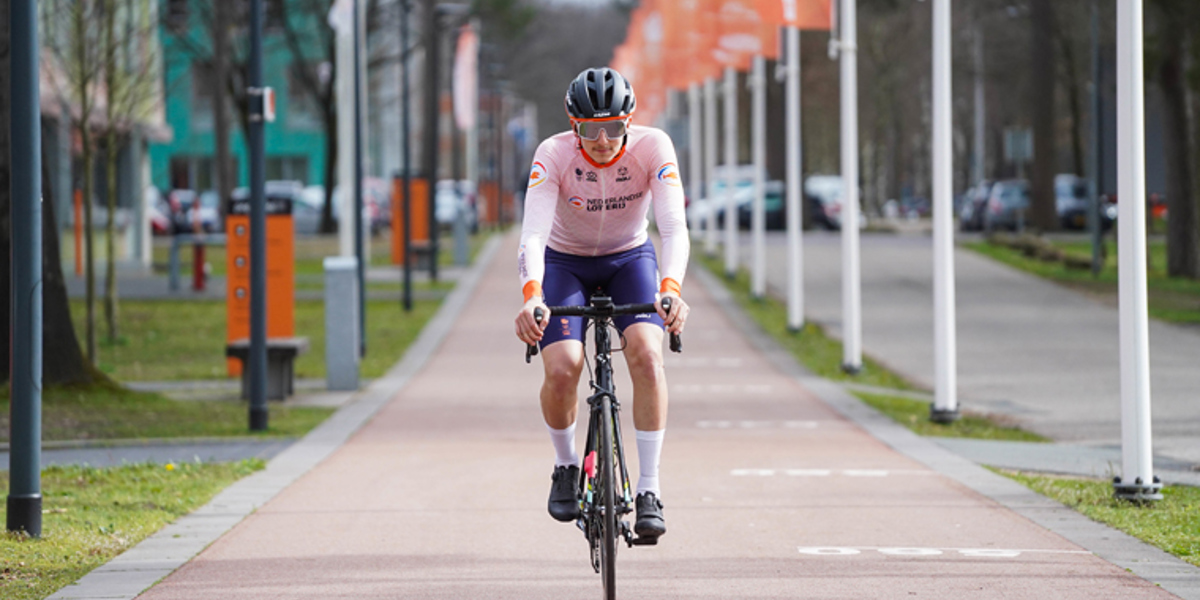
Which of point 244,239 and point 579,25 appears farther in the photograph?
point 579,25

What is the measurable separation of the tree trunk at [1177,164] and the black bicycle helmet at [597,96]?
25178 mm

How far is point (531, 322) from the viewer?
6.03m

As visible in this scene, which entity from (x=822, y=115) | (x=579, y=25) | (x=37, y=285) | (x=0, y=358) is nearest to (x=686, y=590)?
(x=37, y=285)

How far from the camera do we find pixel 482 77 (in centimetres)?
6241

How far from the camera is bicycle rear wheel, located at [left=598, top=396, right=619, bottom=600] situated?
589 centimetres

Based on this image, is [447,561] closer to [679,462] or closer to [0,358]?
[679,462]

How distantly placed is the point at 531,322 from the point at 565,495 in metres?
0.99

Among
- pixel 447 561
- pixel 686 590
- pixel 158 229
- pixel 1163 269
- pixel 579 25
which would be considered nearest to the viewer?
pixel 686 590

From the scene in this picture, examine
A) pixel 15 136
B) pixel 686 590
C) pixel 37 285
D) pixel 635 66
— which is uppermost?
pixel 635 66

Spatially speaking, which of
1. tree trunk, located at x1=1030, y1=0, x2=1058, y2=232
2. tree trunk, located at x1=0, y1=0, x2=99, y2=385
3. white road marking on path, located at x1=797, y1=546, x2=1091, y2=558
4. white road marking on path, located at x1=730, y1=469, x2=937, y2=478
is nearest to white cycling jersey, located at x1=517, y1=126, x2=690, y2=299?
white road marking on path, located at x1=797, y1=546, x2=1091, y2=558

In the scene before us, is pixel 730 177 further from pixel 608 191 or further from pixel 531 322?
pixel 531 322

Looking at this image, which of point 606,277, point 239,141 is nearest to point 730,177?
point 606,277

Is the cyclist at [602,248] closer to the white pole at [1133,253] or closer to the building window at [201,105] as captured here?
the white pole at [1133,253]

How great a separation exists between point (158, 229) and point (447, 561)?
5334 centimetres
